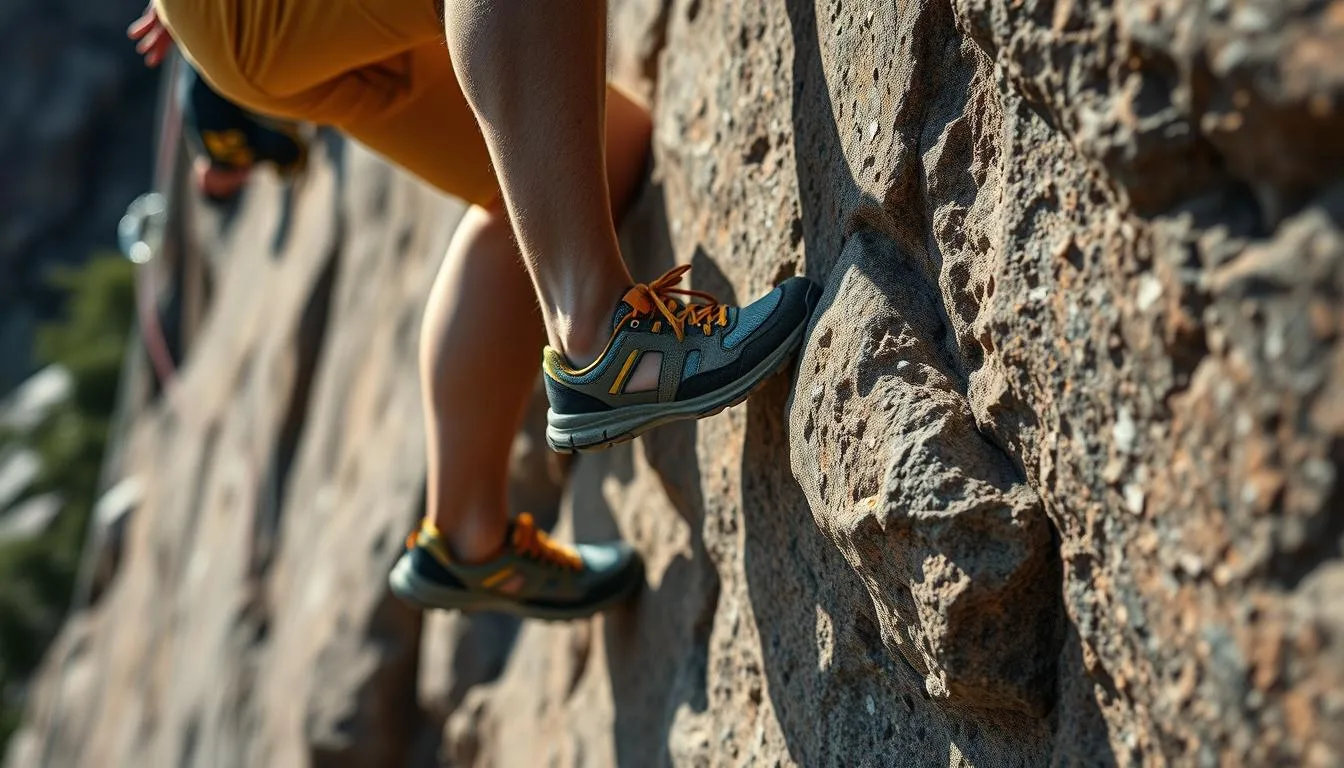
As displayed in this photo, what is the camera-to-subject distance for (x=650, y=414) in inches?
60.1

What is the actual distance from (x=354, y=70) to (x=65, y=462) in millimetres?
13342

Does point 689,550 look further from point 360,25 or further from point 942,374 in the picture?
point 360,25

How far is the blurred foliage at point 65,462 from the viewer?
12.8 meters

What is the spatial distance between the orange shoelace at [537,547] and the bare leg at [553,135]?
0.70 m

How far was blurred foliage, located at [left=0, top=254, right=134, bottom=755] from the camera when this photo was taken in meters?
12.8

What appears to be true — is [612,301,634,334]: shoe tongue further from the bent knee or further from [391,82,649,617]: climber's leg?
the bent knee

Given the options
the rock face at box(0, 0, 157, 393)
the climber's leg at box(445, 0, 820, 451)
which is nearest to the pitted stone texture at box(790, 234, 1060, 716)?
the climber's leg at box(445, 0, 820, 451)

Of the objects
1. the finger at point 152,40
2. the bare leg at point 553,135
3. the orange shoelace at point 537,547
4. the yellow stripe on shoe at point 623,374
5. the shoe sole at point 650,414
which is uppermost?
the finger at point 152,40

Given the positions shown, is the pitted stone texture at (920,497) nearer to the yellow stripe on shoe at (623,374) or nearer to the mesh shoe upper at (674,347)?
the mesh shoe upper at (674,347)

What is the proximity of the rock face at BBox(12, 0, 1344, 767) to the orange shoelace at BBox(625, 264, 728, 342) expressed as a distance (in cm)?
13

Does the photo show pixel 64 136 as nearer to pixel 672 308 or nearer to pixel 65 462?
pixel 65 462

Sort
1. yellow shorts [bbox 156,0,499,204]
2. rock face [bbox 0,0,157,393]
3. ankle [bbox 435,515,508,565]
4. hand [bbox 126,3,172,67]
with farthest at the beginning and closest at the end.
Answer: rock face [bbox 0,0,157,393]
hand [bbox 126,3,172,67]
ankle [bbox 435,515,508,565]
yellow shorts [bbox 156,0,499,204]

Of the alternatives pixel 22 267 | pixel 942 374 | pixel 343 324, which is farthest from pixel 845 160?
pixel 22 267

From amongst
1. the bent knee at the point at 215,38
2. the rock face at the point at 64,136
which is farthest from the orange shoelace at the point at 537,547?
the rock face at the point at 64,136
